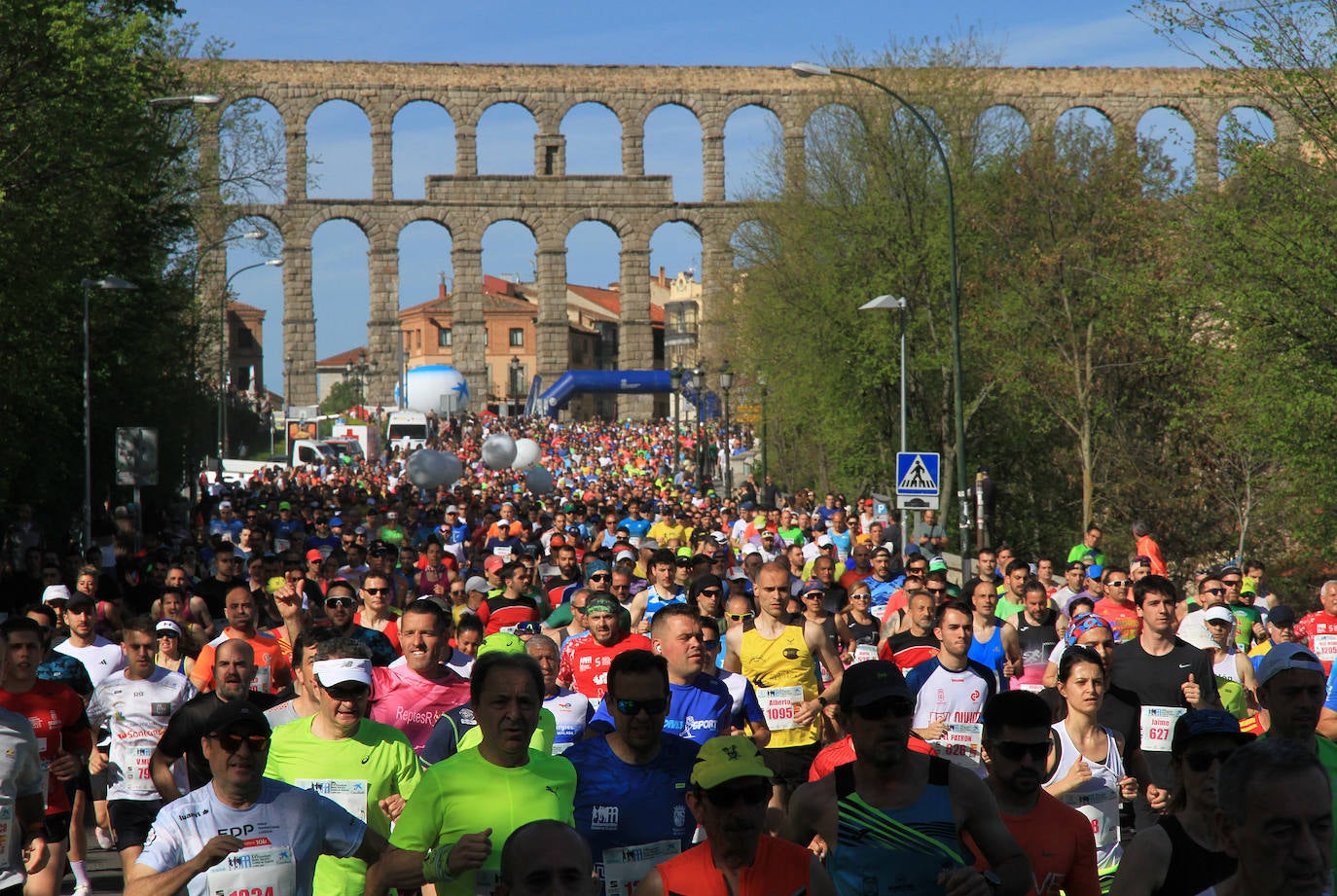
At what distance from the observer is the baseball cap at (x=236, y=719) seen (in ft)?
16.4

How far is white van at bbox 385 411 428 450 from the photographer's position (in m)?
75.9

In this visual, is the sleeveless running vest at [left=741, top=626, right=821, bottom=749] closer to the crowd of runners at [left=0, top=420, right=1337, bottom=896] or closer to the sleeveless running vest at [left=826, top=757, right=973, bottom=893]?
the crowd of runners at [left=0, top=420, right=1337, bottom=896]

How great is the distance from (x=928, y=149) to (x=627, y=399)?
185 ft

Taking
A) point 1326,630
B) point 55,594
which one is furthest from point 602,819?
point 55,594

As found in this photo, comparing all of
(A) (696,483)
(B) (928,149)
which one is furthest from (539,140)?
(B) (928,149)

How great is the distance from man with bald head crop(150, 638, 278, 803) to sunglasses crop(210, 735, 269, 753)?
52.3 inches

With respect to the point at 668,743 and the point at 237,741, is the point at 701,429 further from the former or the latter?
the point at 237,741

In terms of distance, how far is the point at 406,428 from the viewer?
7644 centimetres

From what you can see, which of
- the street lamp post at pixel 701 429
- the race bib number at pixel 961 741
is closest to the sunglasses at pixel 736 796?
the race bib number at pixel 961 741

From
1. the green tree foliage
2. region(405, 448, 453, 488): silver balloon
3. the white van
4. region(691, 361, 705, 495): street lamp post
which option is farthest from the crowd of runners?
the white van

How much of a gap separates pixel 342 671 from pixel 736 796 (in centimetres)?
205

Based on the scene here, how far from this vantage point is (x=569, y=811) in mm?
5320

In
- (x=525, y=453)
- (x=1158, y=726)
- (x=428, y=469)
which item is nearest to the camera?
(x=1158, y=726)

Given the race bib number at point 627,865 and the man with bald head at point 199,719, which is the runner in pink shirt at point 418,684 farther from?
the race bib number at point 627,865
